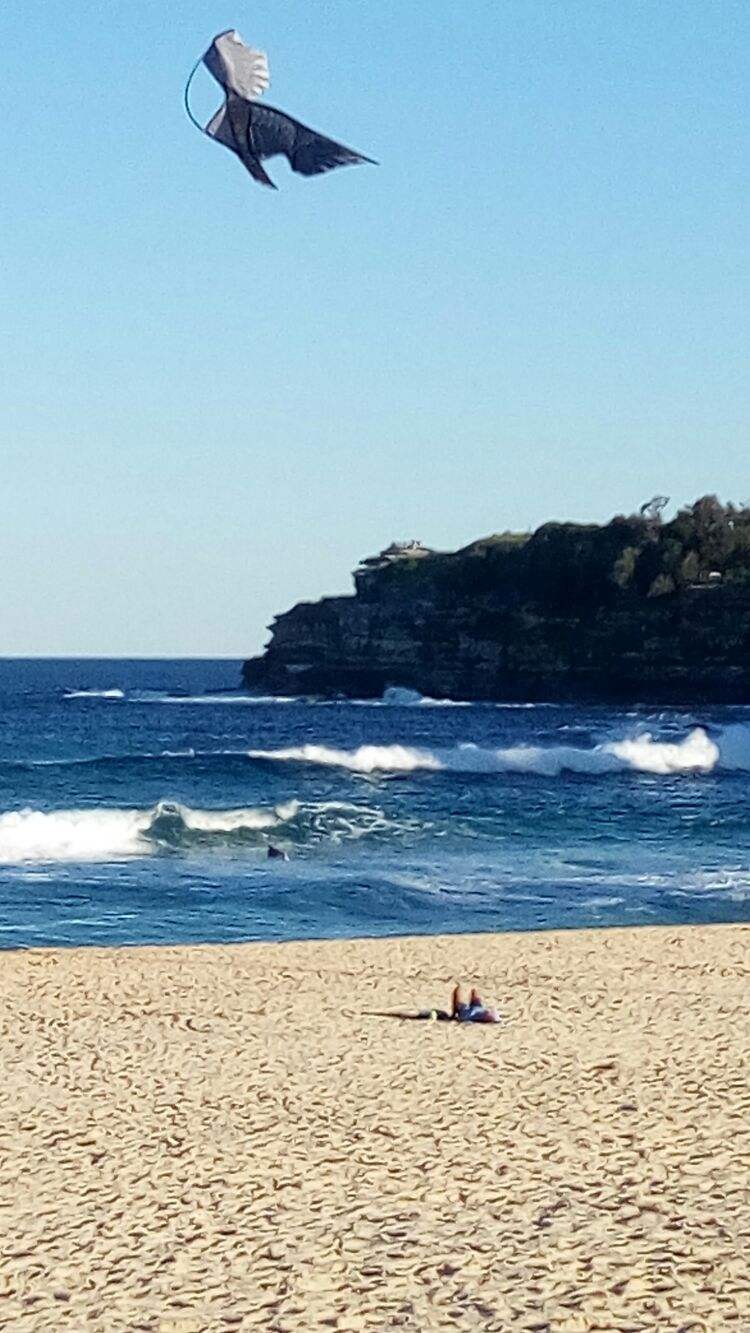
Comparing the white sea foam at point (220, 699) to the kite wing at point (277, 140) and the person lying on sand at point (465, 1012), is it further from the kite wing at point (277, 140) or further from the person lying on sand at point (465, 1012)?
the kite wing at point (277, 140)

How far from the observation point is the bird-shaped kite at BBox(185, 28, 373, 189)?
10.5 meters

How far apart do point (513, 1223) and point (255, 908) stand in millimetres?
14767

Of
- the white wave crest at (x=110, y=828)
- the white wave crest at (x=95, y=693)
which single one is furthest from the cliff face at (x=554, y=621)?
the white wave crest at (x=110, y=828)

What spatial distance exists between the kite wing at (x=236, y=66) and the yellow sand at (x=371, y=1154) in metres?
6.50

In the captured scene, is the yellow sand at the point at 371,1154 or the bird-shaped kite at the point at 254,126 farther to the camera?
the bird-shaped kite at the point at 254,126

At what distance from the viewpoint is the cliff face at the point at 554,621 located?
88188 mm

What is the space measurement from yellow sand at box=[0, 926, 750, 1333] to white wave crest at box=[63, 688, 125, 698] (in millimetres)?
93648

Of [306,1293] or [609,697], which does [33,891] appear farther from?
[609,697]

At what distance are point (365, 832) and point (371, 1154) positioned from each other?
23465 mm

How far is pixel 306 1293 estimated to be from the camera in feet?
25.0

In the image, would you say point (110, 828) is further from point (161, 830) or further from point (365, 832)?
point (365, 832)

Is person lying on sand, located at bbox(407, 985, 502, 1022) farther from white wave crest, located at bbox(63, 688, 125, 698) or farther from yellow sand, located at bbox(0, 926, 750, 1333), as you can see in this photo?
white wave crest, located at bbox(63, 688, 125, 698)

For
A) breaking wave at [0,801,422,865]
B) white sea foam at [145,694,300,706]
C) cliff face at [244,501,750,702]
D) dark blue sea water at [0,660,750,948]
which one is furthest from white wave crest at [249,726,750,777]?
white sea foam at [145,694,300,706]

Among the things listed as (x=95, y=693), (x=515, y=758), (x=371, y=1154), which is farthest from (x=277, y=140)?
(x=95, y=693)
